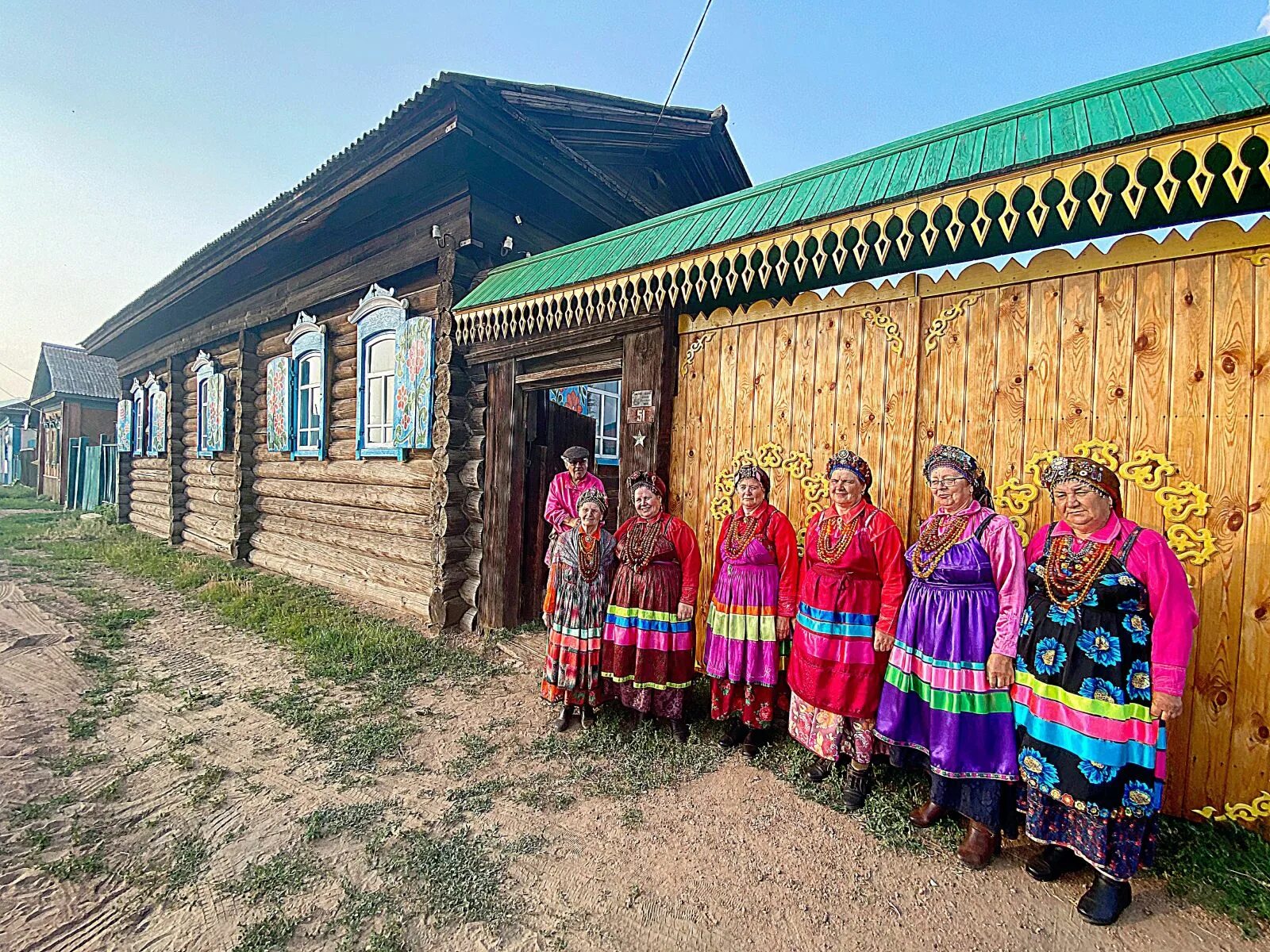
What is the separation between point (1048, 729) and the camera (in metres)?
2.15

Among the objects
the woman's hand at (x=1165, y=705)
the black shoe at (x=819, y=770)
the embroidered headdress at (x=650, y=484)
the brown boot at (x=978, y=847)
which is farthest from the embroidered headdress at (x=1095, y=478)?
the embroidered headdress at (x=650, y=484)

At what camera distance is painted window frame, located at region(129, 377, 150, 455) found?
41.8ft

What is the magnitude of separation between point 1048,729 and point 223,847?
11.4 feet

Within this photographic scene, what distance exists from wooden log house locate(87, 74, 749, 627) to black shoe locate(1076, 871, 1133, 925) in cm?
481

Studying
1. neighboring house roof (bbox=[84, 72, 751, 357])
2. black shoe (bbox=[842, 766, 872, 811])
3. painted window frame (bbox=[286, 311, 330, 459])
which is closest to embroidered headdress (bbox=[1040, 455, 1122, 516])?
black shoe (bbox=[842, 766, 872, 811])

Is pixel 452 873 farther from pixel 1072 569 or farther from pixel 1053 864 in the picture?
pixel 1072 569

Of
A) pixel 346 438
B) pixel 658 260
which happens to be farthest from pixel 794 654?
pixel 346 438

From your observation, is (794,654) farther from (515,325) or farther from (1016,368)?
(515,325)

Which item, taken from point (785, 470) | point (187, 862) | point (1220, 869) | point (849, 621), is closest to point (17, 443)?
point (187, 862)

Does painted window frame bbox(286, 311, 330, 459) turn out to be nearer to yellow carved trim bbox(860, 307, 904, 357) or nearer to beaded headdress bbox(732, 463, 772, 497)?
beaded headdress bbox(732, 463, 772, 497)

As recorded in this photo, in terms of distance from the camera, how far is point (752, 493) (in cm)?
318

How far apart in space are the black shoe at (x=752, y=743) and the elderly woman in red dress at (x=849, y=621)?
355mm

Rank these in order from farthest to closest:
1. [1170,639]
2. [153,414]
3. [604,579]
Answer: [153,414] → [604,579] → [1170,639]

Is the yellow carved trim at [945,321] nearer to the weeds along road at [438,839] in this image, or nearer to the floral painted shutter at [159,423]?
the weeds along road at [438,839]
